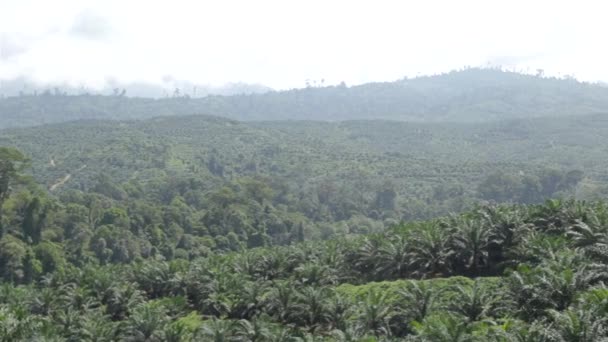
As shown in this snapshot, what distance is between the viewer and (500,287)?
98.3 ft

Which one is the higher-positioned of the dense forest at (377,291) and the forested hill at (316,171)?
the dense forest at (377,291)

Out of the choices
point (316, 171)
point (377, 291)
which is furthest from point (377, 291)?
point (316, 171)

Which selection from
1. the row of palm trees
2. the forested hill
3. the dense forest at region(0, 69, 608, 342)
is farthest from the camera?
the forested hill

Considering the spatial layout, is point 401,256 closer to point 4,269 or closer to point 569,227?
point 569,227

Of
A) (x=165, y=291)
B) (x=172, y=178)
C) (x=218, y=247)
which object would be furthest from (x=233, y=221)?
(x=165, y=291)

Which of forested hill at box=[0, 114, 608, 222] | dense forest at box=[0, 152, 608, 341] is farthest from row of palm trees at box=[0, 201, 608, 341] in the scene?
forested hill at box=[0, 114, 608, 222]

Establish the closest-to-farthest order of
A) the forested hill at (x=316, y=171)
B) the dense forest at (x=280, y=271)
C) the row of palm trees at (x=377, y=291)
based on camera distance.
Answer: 1. the row of palm trees at (x=377, y=291)
2. the dense forest at (x=280, y=271)
3. the forested hill at (x=316, y=171)

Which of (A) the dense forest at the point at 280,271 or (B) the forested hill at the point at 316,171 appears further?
(B) the forested hill at the point at 316,171

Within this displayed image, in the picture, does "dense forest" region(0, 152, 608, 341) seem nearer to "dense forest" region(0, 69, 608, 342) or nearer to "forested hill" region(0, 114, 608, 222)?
"dense forest" region(0, 69, 608, 342)

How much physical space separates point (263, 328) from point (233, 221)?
67.2 meters

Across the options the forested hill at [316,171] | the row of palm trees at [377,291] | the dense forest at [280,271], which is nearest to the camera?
the row of palm trees at [377,291]

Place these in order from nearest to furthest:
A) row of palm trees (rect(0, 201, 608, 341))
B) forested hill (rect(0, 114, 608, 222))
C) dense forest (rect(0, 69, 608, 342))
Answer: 1. row of palm trees (rect(0, 201, 608, 341))
2. dense forest (rect(0, 69, 608, 342))
3. forested hill (rect(0, 114, 608, 222))

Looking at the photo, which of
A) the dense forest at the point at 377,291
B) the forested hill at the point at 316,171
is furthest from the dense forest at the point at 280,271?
the forested hill at the point at 316,171

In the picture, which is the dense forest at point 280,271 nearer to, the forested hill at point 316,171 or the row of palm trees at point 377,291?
the row of palm trees at point 377,291
